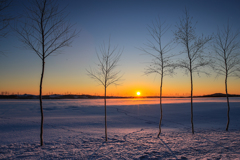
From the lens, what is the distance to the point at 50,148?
5.79 m

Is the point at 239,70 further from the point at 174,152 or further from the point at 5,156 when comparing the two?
the point at 5,156

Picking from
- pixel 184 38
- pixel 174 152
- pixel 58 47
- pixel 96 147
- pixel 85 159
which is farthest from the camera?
pixel 184 38

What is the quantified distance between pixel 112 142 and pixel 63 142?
6.65 ft

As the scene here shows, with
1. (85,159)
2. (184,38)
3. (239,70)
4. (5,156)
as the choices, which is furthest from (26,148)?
(239,70)

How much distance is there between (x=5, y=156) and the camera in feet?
16.3

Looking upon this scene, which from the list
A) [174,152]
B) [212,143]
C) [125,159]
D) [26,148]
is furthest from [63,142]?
[212,143]

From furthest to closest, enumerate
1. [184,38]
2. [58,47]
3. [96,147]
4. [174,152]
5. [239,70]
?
[239,70]
[184,38]
[58,47]
[96,147]
[174,152]

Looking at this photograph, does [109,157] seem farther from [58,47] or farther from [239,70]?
[239,70]

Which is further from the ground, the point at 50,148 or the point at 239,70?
the point at 239,70

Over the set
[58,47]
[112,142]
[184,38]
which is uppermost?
[184,38]

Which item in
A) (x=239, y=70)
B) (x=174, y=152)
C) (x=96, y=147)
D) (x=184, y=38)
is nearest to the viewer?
(x=174, y=152)

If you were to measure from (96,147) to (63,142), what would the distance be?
1556 millimetres

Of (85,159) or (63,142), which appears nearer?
(85,159)

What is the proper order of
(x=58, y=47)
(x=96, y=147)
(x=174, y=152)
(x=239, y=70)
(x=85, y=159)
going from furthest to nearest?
(x=239, y=70) < (x=58, y=47) < (x=96, y=147) < (x=174, y=152) < (x=85, y=159)
